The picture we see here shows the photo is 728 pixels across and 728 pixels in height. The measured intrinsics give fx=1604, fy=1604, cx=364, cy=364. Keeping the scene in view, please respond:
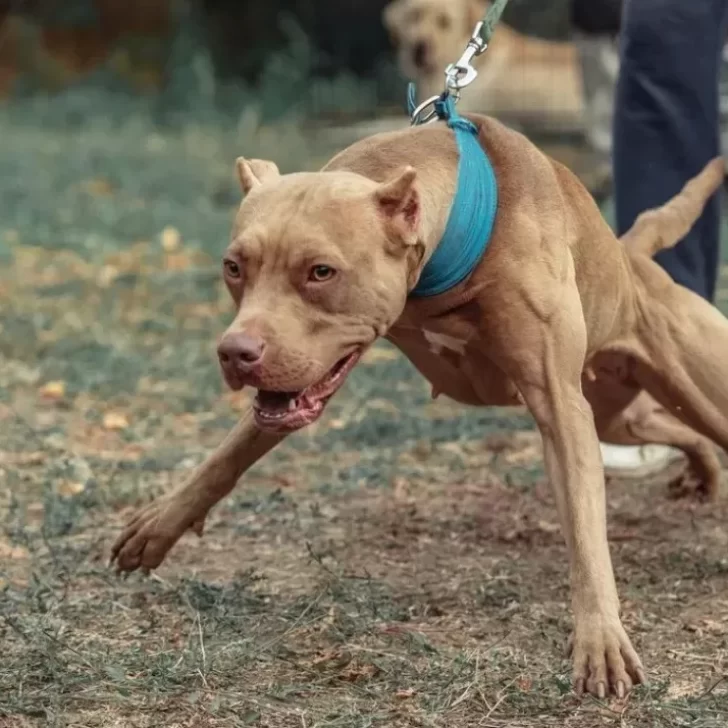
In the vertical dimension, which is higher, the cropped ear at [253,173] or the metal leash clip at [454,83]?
the metal leash clip at [454,83]

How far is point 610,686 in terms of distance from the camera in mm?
2848

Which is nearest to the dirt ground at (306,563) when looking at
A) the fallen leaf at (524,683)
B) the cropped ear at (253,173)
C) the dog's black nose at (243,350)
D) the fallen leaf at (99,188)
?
the fallen leaf at (524,683)

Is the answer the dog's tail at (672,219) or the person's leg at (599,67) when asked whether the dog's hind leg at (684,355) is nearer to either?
the dog's tail at (672,219)

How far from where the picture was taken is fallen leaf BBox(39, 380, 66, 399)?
572cm

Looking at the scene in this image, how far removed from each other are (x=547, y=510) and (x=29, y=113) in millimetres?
9477

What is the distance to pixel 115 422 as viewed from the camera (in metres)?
5.36

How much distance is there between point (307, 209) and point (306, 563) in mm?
1325

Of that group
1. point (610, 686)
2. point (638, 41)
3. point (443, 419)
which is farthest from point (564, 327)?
point (443, 419)

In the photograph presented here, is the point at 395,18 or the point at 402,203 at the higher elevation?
the point at 402,203

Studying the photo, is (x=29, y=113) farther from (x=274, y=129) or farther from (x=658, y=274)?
(x=658, y=274)

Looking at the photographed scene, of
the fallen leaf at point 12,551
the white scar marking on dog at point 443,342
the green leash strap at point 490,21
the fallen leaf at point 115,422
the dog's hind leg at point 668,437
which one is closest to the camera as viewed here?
the white scar marking on dog at point 443,342

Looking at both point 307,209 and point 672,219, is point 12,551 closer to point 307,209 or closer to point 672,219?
point 307,209

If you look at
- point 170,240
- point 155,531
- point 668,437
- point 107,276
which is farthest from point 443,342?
point 170,240

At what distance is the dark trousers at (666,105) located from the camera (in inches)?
173
